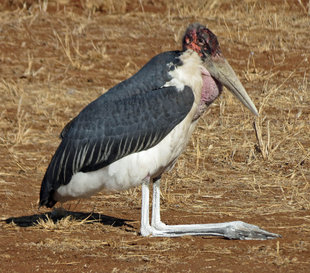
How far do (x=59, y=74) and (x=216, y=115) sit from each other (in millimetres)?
2693

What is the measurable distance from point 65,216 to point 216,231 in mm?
1206

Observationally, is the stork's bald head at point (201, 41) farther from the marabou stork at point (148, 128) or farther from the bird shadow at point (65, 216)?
the bird shadow at point (65, 216)

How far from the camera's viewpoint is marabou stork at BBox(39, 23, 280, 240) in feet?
17.5

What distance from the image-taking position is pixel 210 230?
17.5 feet

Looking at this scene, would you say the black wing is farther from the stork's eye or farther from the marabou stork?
the stork's eye

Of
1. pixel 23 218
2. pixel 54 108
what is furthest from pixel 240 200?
pixel 54 108

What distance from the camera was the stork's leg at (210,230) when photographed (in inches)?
205

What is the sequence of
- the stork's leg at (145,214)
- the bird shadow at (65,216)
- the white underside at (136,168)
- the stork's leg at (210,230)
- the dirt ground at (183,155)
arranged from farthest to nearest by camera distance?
the bird shadow at (65,216)
the stork's leg at (145,214)
the white underside at (136,168)
the stork's leg at (210,230)
the dirt ground at (183,155)

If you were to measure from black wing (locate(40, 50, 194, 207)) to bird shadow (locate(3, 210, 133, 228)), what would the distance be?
1.20 ft

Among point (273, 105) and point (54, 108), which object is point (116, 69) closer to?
point (54, 108)

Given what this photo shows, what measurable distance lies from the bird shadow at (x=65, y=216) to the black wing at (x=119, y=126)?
367 millimetres

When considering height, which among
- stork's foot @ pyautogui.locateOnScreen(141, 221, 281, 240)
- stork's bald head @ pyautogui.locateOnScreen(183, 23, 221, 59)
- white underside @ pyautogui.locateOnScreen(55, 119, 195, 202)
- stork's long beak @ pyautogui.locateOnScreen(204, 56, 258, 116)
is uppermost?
stork's bald head @ pyautogui.locateOnScreen(183, 23, 221, 59)

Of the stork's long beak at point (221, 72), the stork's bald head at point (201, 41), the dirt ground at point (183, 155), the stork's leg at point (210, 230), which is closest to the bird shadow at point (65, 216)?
the dirt ground at point (183, 155)

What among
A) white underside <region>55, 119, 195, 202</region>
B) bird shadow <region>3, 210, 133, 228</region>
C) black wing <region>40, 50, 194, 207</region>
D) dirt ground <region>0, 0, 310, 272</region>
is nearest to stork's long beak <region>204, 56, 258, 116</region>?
black wing <region>40, 50, 194, 207</region>
